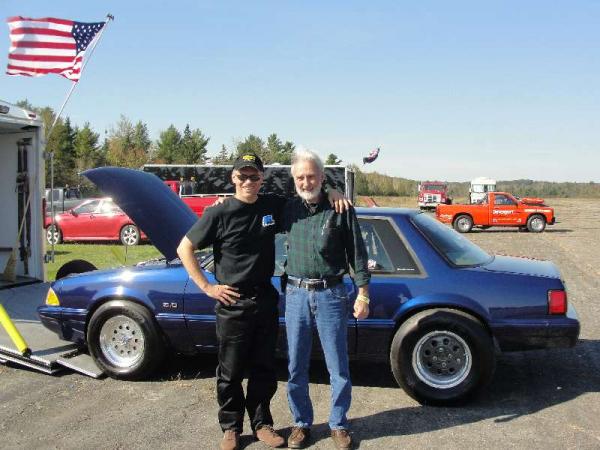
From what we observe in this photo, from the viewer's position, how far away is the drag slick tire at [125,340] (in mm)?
4566

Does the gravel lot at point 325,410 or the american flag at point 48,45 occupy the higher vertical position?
the american flag at point 48,45

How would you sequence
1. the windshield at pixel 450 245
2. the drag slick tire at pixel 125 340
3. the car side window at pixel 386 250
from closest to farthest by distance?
1. the car side window at pixel 386 250
2. the windshield at pixel 450 245
3. the drag slick tire at pixel 125 340

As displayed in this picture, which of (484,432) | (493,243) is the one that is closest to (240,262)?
(484,432)

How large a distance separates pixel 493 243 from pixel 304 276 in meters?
15.9

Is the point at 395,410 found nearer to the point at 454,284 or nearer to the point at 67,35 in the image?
the point at 454,284

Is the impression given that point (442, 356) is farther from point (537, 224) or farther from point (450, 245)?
point (537, 224)

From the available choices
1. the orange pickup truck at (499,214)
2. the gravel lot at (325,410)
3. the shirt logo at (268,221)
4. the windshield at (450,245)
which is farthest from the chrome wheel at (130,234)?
the shirt logo at (268,221)

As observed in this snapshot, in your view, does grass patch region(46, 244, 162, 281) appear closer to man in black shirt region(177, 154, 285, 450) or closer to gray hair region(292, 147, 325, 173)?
man in black shirt region(177, 154, 285, 450)

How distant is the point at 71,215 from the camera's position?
1644 centimetres

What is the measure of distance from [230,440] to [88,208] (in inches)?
568

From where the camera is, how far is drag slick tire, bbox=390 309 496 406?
159 inches

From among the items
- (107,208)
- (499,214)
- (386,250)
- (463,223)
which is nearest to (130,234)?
(107,208)

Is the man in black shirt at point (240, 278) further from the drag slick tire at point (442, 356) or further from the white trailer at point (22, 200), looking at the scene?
the white trailer at point (22, 200)

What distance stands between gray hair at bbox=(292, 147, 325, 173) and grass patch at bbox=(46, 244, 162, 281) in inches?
325
